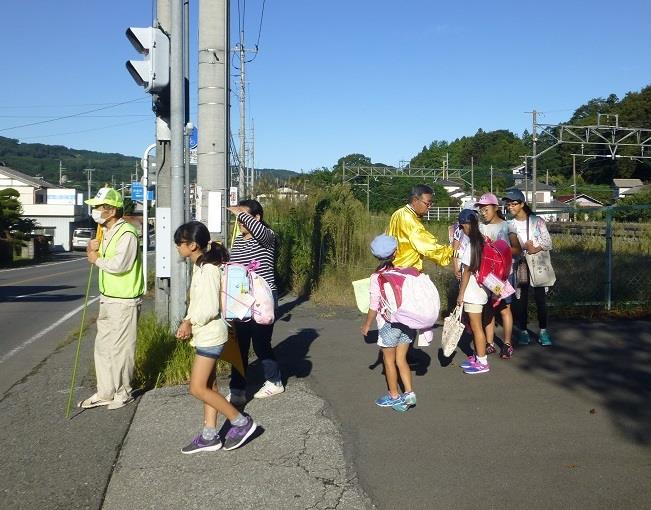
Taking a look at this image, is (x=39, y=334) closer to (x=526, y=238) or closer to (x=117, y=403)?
(x=117, y=403)

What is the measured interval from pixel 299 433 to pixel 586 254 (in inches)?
337

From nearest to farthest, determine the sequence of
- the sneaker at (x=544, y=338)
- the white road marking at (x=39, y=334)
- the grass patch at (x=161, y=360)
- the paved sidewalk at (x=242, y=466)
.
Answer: the paved sidewalk at (x=242, y=466) → the grass patch at (x=161, y=360) → the sneaker at (x=544, y=338) → the white road marking at (x=39, y=334)

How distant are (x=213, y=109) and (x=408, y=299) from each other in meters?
3.68

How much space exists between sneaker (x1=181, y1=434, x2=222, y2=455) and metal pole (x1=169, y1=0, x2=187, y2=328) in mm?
2815

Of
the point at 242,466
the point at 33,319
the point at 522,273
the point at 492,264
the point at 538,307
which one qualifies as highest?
the point at 492,264

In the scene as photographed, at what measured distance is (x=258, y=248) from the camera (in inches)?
266

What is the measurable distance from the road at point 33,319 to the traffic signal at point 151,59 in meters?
3.46

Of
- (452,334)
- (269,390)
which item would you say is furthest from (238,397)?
(452,334)

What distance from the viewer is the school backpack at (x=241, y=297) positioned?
527 centimetres

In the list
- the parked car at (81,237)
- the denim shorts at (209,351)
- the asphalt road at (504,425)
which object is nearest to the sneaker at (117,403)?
the denim shorts at (209,351)

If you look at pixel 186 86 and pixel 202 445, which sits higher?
pixel 186 86

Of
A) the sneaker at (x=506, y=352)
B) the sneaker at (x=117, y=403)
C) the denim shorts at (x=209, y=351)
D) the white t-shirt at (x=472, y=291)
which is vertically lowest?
the sneaker at (x=117, y=403)

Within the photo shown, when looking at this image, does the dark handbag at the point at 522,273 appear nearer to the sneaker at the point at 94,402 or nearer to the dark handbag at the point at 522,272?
the dark handbag at the point at 522,272

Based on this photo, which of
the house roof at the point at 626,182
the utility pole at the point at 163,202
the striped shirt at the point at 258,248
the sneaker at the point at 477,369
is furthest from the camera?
the house roof at the point at 626,182
